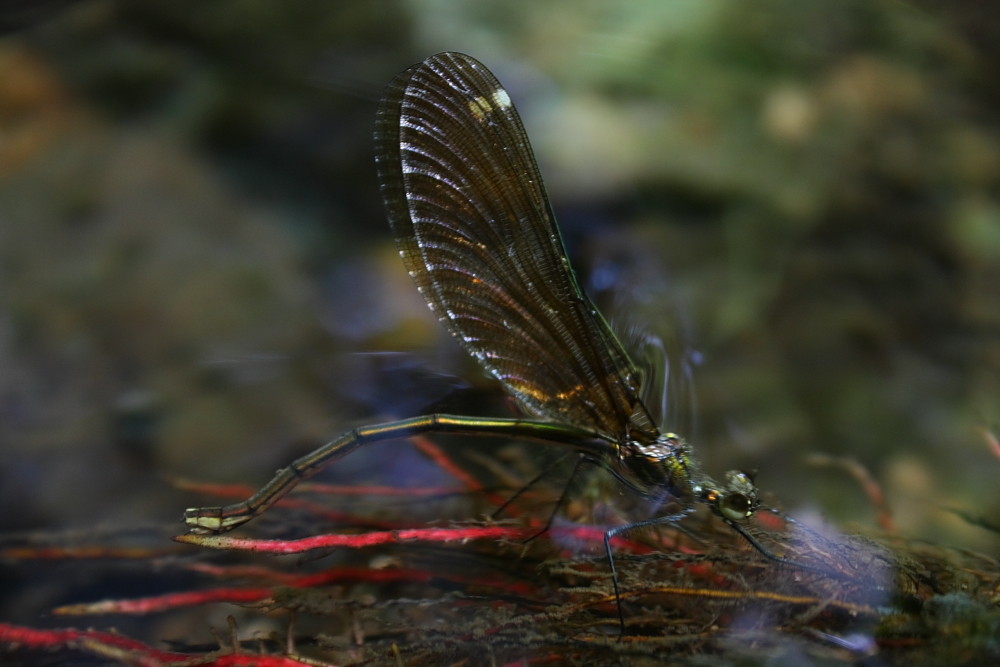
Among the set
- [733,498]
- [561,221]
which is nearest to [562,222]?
[561,221]

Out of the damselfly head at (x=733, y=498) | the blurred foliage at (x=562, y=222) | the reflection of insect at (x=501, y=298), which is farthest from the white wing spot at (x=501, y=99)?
the damselfly head at (x=733, y=498)

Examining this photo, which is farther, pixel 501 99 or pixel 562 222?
pixel 562 222

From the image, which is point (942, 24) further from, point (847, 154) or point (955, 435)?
point (955, 435)

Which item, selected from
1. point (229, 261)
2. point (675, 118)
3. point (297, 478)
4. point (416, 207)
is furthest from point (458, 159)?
point (675, 118)

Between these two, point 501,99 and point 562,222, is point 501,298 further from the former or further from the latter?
point 562,222

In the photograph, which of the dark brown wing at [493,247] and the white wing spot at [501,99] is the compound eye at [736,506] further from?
the white wing spot at [501,99]
